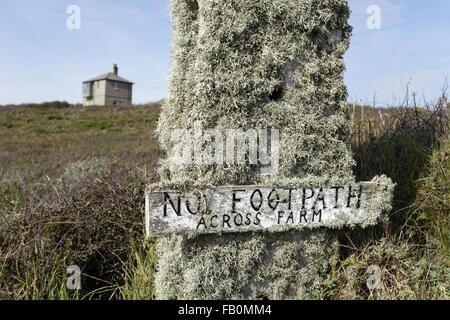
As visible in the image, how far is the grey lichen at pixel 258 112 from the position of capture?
2.65 meters

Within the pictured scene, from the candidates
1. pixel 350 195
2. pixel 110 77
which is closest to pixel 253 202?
pixel 350 195

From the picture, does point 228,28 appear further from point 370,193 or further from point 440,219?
point 440,219

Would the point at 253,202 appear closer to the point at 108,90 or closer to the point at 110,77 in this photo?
the point at 108,90

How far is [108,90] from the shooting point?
143ft

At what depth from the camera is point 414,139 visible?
3.73 meters

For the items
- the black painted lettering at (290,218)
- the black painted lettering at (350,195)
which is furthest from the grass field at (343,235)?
the black painted lettering at (290,218)

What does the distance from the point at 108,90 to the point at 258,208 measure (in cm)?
4307

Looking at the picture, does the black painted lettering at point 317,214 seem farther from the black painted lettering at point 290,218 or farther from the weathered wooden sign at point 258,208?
the black painted lettering at point 290,218

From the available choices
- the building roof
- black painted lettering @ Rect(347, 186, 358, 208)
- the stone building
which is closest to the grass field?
black painted lettering @ Rect(347, 186, 358, 208)

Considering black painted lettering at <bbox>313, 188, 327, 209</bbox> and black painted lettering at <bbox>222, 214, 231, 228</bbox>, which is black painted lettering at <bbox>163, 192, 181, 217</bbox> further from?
black painted lettering at <bbox>313, 188, 327, 209</bbox>

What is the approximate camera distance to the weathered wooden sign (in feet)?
8.38
